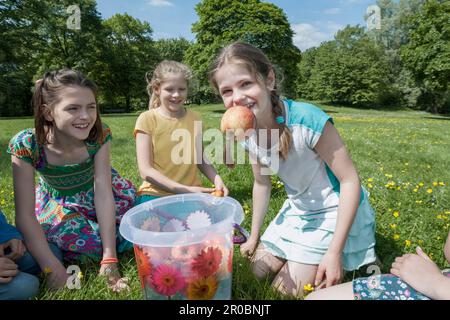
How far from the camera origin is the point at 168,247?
142cm

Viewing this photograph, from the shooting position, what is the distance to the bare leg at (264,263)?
205cm

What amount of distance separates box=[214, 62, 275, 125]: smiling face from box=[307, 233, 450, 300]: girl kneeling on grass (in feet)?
3.08

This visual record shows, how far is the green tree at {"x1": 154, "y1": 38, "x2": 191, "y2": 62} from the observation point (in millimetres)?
38981

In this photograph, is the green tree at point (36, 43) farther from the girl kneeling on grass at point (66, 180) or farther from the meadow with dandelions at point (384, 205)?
the girl kneeling on grass at point (66, 180)

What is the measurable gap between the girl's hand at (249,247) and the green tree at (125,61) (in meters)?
28.9

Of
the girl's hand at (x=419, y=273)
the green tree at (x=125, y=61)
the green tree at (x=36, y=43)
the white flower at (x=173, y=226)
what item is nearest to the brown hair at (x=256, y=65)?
the white flower at (x=173, y=226)

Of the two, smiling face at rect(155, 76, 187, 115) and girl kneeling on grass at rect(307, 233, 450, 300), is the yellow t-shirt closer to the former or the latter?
smiling face at rect(155, 76, 187, 115)

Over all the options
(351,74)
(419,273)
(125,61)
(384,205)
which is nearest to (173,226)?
(419,273)

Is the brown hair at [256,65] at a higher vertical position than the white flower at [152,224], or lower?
higher

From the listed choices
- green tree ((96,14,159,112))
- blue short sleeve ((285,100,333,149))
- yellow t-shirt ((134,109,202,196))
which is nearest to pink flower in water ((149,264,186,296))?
blue short sleeve ((285,100,333,149))

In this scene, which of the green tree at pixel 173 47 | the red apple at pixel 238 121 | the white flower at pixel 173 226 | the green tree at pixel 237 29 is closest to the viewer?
the red apple at pixel 238 121

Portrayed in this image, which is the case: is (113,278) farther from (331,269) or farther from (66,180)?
(331,269)

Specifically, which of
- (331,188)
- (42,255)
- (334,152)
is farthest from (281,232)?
(42,255)
